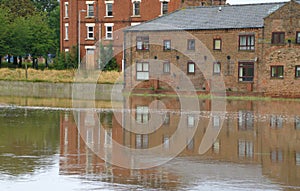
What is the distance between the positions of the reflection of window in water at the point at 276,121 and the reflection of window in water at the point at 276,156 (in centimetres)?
713

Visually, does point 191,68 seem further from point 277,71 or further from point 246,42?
point 277,71

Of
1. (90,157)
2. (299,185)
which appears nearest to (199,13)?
(90,157)

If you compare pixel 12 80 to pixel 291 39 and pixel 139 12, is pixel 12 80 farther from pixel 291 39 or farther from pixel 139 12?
pixel 291 39

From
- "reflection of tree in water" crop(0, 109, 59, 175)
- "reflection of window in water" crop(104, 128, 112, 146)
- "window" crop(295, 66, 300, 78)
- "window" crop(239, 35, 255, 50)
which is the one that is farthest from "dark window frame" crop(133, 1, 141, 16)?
"reflection of window in water" crop(104, 128, 112, 146)

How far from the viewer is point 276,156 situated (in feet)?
63.1

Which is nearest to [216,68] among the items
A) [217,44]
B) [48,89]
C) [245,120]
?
[217,44]

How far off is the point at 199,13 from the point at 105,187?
41.1m

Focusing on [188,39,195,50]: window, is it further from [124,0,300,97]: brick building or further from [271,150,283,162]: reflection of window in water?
[271,150,283,162]: reflection of window in water

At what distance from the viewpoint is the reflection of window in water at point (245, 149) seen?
19.5 meters

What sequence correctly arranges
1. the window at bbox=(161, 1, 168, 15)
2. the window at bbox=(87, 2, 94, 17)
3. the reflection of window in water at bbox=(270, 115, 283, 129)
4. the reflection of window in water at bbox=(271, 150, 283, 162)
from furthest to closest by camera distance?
the window at bbox=(87, 2, 94, 17) < the window at bbox=(161, 1, 168, 15) < the reflection of window in water at bbox=(270, 115, 283, 129) < the reflection of window in water at bbox=(271, 150, 283, 162)

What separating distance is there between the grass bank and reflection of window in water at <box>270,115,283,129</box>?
23597mm

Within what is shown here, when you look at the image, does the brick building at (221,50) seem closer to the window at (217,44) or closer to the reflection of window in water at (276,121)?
the window at (217,44)

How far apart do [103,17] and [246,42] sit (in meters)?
24.2

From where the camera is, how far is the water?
15203mm
